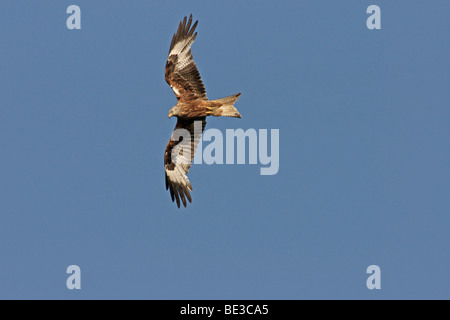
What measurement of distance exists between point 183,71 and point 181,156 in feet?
5.20

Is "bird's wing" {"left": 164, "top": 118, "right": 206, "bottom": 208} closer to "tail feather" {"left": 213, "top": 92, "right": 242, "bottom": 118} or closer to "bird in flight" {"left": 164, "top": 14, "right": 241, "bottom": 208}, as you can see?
"bird in flight" {"left": 164, "top": 14, "right": 241, "bottom": 208}

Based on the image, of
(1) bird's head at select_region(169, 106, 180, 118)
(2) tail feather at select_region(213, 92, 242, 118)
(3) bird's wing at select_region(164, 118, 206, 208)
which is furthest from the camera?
(3) bird's wing at select_region(164, 118, 206, 208)

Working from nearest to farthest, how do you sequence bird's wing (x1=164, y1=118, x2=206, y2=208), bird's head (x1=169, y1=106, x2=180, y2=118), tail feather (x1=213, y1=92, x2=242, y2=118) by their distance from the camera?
tail feather (x1=213, y1=92, x2=242, y2=118), bird's head (x1=169, y1=106, x2=180, y2=118), bird's wing (x1=164, y1=118, x2=206, y2=208)

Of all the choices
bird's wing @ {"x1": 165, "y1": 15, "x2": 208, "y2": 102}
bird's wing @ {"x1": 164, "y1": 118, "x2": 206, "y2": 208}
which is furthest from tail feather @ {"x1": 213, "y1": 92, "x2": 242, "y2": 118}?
bird's wing @ {"x1": 164, "y1": 118, "x2": 206, "y2": 208}

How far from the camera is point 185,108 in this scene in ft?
36.0

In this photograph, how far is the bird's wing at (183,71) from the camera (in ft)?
36.3

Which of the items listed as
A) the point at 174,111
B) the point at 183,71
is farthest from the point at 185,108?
the point at 183,71

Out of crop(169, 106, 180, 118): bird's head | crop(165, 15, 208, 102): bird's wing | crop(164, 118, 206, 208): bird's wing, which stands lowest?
crop(164, 118, 206, 208): bird's wing

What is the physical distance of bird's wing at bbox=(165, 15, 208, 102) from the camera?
11.1 metres

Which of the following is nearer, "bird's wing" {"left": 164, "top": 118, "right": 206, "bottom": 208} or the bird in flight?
the bird in flight
